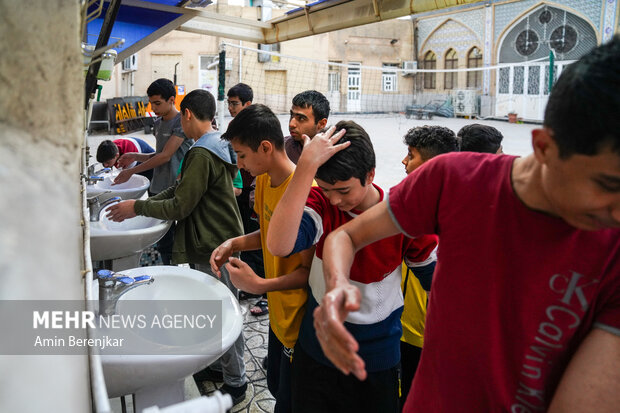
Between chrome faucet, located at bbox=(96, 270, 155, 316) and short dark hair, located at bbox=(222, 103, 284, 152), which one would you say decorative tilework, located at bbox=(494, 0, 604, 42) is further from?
chrome faucet, located at bbox=(96, 270, 155, 316)

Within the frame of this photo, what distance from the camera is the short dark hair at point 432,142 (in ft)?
6.67

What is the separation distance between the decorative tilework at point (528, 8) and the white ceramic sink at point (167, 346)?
680 inches

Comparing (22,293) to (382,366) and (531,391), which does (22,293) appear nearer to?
(531,391)

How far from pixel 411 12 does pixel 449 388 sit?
10.1 feet

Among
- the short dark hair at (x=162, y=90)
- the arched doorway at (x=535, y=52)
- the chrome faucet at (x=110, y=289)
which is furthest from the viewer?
the arched doorway at (x=535, y=52)

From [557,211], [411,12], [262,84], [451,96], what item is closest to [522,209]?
[557,211]

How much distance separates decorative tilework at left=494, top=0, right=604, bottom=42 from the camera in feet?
49.2

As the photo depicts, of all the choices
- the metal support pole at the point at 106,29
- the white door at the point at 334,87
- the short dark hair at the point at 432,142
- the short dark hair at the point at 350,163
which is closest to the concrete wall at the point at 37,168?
the short dark hair at the point at 350,163

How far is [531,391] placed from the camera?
890 mm

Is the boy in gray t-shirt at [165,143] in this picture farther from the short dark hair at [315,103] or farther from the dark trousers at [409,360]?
the dark trousers at [409,360]

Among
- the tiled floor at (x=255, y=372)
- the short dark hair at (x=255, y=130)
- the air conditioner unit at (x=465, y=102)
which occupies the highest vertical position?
the air conditioner unit at (x=465, y=102)

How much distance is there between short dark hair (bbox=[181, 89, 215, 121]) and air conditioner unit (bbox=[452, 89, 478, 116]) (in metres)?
17.9

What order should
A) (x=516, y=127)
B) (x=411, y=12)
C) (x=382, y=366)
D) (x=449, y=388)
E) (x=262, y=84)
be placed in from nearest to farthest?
(x=449, y=388) → (x=382, y=366) → (x=411, y=12) → (x=516, y=127) → (x=262, y=84)

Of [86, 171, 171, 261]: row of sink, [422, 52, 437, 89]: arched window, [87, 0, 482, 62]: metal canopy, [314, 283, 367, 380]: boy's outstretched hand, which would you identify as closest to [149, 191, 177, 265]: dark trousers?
[86, 171, 171, 261]: row of sink
